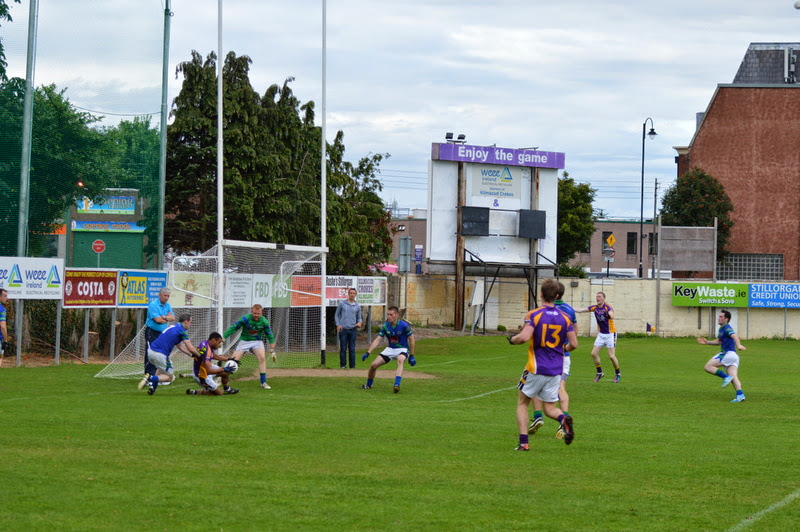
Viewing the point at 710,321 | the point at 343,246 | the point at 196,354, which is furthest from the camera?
the point at 710,321

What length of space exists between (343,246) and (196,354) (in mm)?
20119

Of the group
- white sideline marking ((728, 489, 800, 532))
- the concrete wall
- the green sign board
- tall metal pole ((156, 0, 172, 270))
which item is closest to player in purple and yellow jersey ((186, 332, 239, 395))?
white sideline marking ((728, 489, 800, 532))

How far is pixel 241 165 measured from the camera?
32781mm

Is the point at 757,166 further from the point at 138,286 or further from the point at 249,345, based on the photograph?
the point at 249,345

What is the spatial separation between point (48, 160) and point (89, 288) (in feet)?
13.1

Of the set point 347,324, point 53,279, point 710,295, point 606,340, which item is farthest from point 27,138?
point 710,295

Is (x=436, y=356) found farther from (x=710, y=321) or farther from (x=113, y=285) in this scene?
(x=710, y=321)

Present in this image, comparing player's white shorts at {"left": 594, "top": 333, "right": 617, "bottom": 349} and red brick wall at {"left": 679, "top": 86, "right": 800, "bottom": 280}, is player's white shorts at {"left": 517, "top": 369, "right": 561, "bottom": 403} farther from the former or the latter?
red brick wall at {"left": 679, "top": 86, "right": 800, "bottom": 280}

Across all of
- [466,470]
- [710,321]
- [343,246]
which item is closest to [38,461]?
[466,470]

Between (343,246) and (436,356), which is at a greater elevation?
(343,246)

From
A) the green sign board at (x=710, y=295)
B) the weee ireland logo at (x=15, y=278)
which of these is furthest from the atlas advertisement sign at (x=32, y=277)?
the green sign board at (x=710, y=295)

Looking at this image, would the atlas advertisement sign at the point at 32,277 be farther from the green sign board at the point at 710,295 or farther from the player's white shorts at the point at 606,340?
the green sign board at the point at 710,295

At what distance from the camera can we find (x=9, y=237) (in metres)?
25.5

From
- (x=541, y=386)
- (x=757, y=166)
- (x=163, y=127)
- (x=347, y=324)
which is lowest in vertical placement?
(x=541, y=386)
